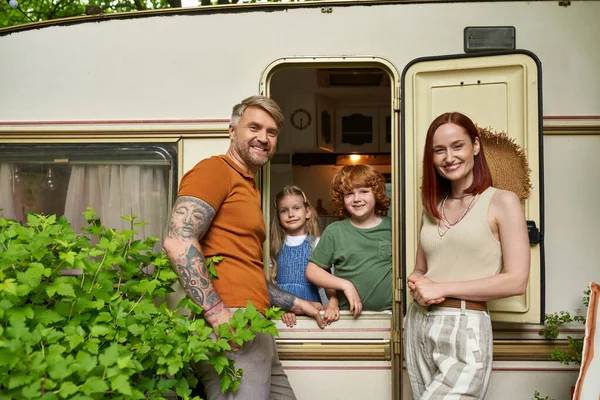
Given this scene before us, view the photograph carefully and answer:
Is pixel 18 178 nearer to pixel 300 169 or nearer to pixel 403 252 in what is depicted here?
pixel 403 252

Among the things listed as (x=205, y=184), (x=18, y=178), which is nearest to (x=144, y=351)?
(x=205, y=184)

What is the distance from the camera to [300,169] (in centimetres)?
791

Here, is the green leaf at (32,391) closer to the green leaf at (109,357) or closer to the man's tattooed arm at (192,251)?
the green leaf at (109,357)

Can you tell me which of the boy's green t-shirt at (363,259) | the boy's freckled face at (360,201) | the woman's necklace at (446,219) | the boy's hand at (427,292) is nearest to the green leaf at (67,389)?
the boy's hand at (427,292)

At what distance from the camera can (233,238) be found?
360 cm

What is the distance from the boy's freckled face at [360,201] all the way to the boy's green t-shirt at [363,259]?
0.37 feet

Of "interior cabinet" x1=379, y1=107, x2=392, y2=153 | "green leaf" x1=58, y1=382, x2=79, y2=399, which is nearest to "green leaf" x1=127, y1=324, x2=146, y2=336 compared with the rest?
"green leaf" x1=58, y1=382, x2=79, y2=399

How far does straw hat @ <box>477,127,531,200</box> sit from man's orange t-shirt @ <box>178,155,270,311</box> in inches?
57.0

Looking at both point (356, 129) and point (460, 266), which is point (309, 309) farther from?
point (356, 129)

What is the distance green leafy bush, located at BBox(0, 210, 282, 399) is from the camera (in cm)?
257

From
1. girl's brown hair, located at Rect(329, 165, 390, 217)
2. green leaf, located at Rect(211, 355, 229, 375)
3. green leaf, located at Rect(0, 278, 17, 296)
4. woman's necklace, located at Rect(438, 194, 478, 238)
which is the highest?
girl's brown hair, located at Rect(329, 165, 390, 217)

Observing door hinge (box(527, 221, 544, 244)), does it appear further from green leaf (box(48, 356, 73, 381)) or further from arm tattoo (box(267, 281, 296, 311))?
green leaf (box(48, 356, 73, 381))

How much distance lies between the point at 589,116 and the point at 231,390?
2606mm

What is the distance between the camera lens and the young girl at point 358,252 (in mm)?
4281
